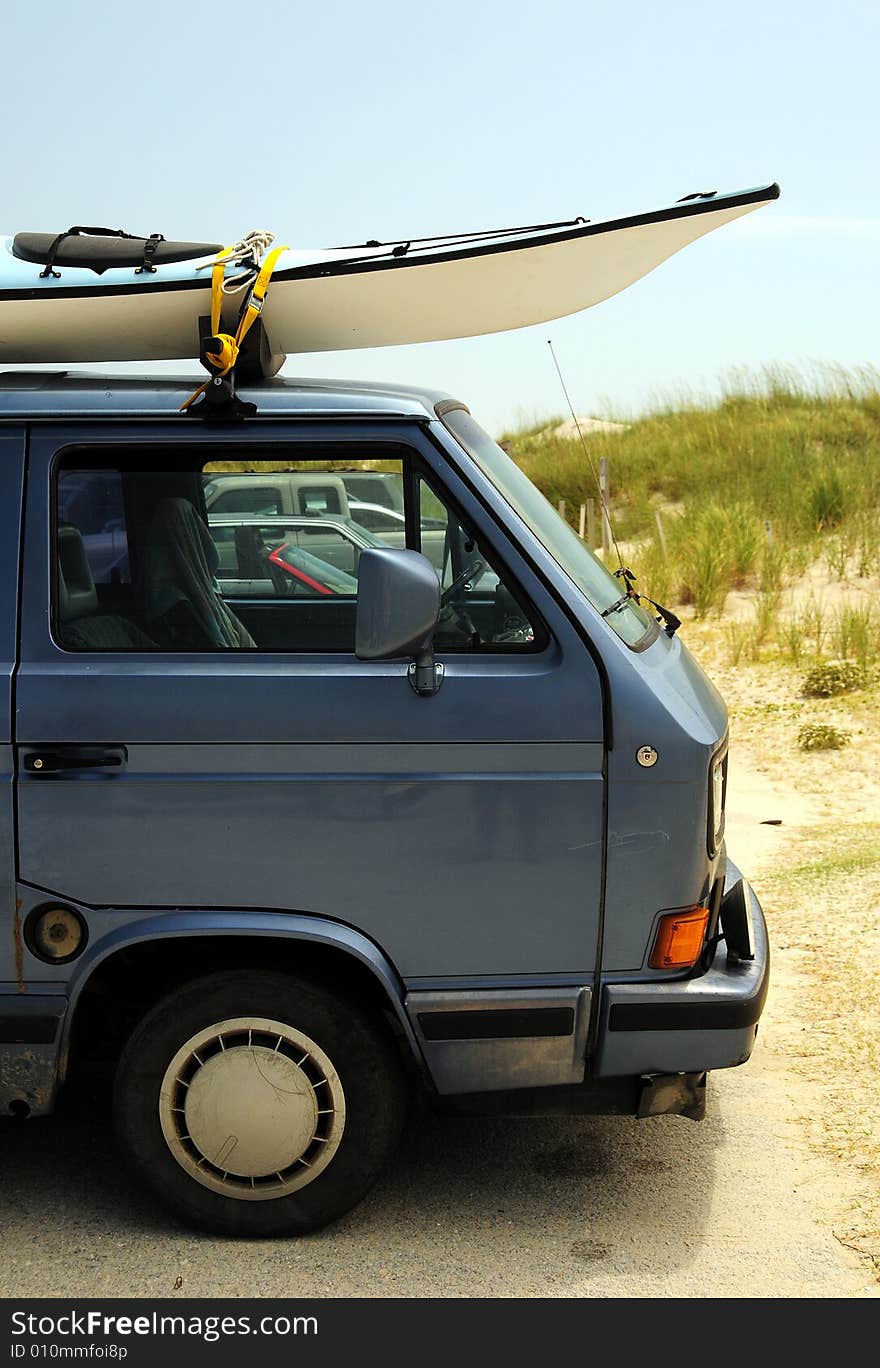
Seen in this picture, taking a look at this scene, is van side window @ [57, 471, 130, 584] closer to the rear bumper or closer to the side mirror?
the side mirror

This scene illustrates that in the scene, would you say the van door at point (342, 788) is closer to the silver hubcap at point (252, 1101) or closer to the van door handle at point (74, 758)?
the van door handle at point (74, 758)

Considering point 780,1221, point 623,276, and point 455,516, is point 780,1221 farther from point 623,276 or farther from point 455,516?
point 623,276

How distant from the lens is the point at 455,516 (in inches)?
141

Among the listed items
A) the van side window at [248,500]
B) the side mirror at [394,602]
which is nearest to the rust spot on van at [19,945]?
the side mirror at [394,602]

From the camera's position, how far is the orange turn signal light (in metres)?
3.52

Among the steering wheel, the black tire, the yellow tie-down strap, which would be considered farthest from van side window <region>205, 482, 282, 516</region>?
the black tire

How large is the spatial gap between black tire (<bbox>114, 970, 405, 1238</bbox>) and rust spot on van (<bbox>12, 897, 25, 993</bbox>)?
32 cm

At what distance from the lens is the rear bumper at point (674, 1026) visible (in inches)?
139

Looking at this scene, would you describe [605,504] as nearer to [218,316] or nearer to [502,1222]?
[218,316]

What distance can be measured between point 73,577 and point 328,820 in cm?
92

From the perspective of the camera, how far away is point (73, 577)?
11.9ft

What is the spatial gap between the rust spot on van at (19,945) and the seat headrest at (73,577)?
2.42 ft

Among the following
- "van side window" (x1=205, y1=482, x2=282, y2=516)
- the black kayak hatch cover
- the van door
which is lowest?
the van door
